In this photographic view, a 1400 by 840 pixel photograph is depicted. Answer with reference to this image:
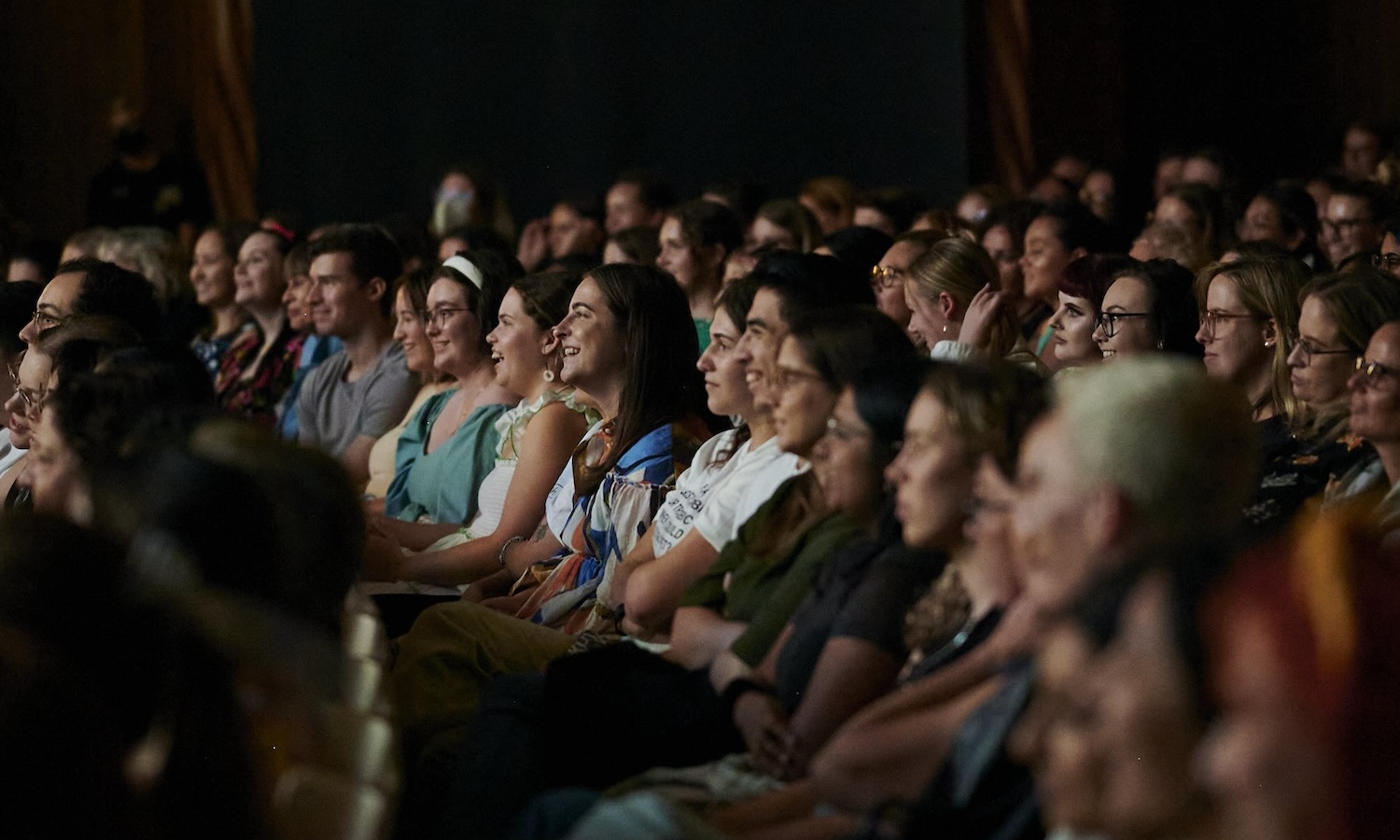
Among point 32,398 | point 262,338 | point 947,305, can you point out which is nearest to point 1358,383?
point 947,305

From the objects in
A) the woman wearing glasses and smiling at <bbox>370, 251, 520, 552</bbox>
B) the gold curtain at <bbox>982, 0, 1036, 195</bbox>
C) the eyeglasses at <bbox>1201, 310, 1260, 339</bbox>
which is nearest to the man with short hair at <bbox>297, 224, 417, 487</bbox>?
the woman wearing glasses and smiling at <bbox>370, 251, 520, 552</bbox>

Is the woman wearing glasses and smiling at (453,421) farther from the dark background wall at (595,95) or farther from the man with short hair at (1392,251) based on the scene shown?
the dark background wall at (595,95)

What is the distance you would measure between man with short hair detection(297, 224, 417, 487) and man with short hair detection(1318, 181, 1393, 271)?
2995mm

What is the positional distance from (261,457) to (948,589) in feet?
2.89

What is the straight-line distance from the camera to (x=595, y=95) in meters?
10.9

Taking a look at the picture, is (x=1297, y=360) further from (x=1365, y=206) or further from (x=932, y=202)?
(x=932, y=202)

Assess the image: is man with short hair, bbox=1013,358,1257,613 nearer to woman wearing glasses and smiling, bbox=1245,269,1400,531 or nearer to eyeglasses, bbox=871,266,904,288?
woman wearing glasses and smiling, bbox=1245,269,1400,531

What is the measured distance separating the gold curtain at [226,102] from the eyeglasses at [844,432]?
8.11 m

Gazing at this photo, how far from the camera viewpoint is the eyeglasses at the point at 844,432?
8.04 feet

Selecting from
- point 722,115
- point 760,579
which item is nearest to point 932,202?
point 722,115

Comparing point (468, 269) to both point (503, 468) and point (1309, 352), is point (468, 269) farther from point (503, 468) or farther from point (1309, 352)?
point (1309, 352)

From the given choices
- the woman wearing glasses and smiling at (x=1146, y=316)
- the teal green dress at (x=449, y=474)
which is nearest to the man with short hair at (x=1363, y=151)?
the woman wearing glasses and smiling at (x=1146, y=316)

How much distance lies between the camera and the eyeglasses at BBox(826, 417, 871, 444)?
2.45 meters

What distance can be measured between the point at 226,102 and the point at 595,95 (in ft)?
7.10
